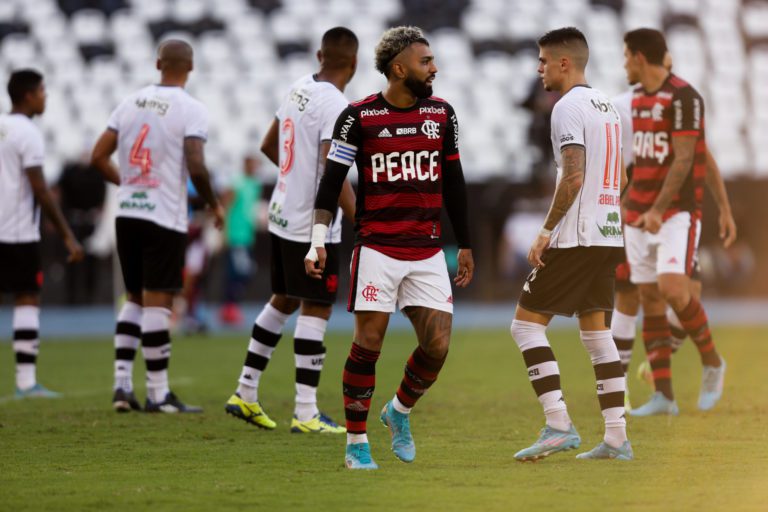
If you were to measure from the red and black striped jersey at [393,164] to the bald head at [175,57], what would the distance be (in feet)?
9.49

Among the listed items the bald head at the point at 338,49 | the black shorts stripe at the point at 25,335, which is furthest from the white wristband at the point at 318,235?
the black shorts stripe at the point at 25,335

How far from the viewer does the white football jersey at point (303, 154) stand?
24.7 ft

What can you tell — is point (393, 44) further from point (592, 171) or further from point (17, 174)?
point (17, 174)

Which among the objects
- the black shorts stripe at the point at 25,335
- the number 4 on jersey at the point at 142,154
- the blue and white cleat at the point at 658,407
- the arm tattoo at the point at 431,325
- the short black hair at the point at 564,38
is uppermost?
the short black hair at the point at 564,38

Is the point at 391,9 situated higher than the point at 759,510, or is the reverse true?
the point at 391,9

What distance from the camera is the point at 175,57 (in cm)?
851

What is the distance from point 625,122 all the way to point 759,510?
13.3ft

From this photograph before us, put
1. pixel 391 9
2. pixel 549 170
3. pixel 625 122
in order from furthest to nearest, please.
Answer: pixel 391 9 < pixel 549 170 < pixel 625 122

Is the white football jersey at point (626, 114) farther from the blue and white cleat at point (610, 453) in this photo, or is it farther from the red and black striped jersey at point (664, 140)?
the blue and white cleat at point (610, 453)

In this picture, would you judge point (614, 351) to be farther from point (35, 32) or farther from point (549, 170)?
point (35, 32)

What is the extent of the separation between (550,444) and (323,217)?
5.03 feet

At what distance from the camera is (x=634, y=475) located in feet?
18.5

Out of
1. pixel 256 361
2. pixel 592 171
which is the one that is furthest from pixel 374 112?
pixel 256 361

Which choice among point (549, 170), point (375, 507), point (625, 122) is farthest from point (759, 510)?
point (549, 170)
